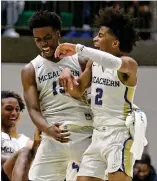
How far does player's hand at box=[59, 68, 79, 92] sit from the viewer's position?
157 inches

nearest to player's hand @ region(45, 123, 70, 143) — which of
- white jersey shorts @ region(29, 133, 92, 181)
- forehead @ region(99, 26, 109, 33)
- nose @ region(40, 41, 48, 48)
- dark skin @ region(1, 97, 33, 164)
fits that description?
white jersey shorts @ region(29, 133, 92, 181)

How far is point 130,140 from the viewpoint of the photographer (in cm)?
397

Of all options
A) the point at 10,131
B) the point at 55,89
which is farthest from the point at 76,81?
the point at 10,131

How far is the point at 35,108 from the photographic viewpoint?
13.5ft

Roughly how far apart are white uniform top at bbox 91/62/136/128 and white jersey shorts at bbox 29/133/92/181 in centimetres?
22

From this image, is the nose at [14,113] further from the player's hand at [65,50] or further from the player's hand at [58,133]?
the player's hand at [65,50]

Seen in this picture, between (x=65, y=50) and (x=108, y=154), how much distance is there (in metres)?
0.63

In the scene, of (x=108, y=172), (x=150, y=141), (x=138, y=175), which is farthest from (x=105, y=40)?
(x=138, y=175)

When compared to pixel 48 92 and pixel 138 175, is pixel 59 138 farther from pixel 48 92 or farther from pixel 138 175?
pixel 138 175

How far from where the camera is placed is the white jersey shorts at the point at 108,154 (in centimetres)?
393

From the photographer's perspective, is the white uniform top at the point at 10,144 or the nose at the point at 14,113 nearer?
the nose at the point at 14,113

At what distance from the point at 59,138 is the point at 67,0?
4153 mm

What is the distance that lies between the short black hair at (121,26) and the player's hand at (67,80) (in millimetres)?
324

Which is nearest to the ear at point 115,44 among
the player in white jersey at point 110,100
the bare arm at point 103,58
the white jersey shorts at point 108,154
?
the player in white jersey at point 110,100
